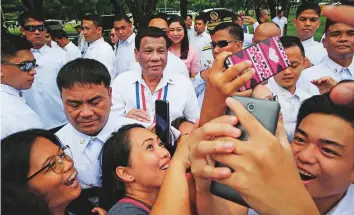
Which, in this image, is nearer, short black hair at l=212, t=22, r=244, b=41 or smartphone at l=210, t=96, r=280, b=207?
smartphone at l=210, t=96, r=280, b=207

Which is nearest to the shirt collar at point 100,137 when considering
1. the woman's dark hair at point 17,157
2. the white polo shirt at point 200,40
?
the woman's dark hair at point 17,157

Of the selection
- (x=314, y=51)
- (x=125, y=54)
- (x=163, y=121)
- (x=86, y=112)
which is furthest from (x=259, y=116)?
(x=125, y=54)

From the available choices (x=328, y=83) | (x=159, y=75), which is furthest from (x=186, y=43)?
(x=328, y=83)

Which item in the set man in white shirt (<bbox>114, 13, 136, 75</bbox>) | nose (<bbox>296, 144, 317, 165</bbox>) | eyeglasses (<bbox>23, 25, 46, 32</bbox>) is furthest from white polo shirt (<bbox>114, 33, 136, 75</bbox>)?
nose (<bbox>296, 144, 317, 165</bbox>)

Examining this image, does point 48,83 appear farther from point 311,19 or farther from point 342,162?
point 342,162

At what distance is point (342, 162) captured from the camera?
1.50m

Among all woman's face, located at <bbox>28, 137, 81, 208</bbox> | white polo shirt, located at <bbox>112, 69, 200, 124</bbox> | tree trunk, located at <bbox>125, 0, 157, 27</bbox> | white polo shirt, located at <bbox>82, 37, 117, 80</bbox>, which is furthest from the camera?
tree trunk, located at <bbox>125, 0, 157, 27</bbox>

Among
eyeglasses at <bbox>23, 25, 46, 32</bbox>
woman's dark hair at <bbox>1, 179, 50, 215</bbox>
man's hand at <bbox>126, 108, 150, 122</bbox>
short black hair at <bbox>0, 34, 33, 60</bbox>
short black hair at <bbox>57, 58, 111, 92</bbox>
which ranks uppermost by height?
eyeglasses at <bbox>23, 25, 46, 32</bbox>

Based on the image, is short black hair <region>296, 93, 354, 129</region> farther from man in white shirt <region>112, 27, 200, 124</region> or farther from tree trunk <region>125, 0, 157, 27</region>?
tree trunk <region>125, 0, 157, 27</region>

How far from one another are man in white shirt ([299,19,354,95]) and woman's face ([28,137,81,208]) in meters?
2.28

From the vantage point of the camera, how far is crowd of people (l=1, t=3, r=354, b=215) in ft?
2.41

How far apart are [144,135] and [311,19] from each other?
3299 millimetres

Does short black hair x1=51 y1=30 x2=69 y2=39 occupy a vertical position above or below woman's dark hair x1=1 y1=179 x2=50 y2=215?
above

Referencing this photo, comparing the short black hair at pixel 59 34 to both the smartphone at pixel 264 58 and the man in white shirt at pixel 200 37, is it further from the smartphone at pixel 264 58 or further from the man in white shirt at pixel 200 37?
the smartphone at pixel 264 58
